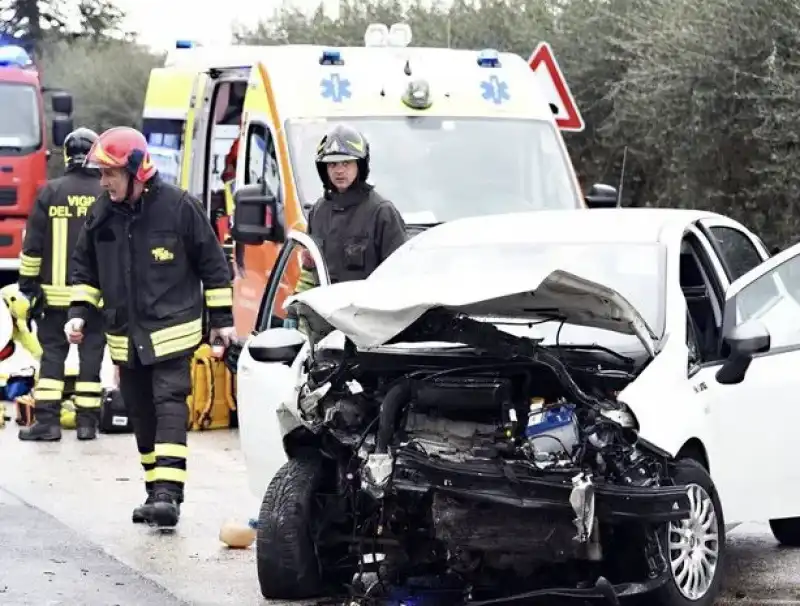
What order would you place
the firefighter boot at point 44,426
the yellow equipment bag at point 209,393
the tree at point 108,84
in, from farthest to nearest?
the tree at point 108,84 → the yellow equipment bag at point 209,393 → the firefighter boot at point 44,426

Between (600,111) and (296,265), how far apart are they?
911 centimetres

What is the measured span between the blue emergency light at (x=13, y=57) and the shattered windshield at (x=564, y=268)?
45.7 feet

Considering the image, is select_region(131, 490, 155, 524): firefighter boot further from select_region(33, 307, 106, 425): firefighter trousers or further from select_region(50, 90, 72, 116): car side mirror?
select_region(50, 90, 72, 116): car side mirror

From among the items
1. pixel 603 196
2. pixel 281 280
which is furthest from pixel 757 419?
pixel 603 196

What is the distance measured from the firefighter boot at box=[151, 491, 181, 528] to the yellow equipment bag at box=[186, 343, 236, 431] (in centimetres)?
345

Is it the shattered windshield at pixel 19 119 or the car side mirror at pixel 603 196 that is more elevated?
the car side mirror at pixel 603 196

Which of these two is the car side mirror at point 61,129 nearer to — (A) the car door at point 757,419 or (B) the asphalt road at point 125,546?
(B) the asphalt road at point 125,546

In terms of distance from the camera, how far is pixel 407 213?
11664mm

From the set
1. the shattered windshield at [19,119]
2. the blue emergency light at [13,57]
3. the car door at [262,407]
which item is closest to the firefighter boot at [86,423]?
the car door at [262,407]

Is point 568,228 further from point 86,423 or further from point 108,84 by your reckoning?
point 108,84

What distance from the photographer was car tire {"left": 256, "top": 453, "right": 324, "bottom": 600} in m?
7.38

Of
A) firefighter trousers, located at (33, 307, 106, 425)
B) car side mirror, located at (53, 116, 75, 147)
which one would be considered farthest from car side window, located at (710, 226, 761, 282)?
car side mirror, located at (53, 116, 75, 147)

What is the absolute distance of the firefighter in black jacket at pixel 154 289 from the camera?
30.5ft

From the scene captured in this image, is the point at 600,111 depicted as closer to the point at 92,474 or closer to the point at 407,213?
the point at 407,213
